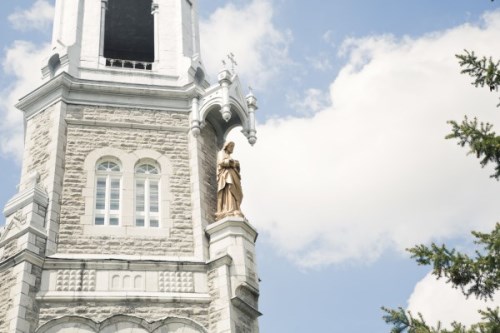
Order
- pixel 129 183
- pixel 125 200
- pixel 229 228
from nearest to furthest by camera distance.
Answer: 1. pixel 229 228
2. pixel 125 200
3. pixel 129 183

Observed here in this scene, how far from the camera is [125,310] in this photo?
16812mm

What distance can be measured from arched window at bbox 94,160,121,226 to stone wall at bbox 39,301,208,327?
2508 mm

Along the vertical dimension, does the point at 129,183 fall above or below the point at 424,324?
above

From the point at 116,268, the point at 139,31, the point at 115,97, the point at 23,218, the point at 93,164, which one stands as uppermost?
the point at 139,31

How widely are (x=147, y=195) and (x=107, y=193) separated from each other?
998mm

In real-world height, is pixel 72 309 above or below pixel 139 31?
below

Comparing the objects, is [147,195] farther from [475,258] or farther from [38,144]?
[475,258]

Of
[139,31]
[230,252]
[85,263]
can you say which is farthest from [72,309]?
[139,31]

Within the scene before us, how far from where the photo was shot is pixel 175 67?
75.0ft

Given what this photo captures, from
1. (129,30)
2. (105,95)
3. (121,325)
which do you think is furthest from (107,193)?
(129,30)

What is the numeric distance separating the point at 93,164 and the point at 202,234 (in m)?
3.43

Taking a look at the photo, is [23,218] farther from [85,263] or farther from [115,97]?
[115,97]

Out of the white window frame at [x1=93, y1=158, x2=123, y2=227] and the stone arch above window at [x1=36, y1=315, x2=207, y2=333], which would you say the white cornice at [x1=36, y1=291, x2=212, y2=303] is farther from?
the white window frame at [x1=93, y1=158, x2=123, y2=227]

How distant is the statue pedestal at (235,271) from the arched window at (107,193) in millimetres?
2379
